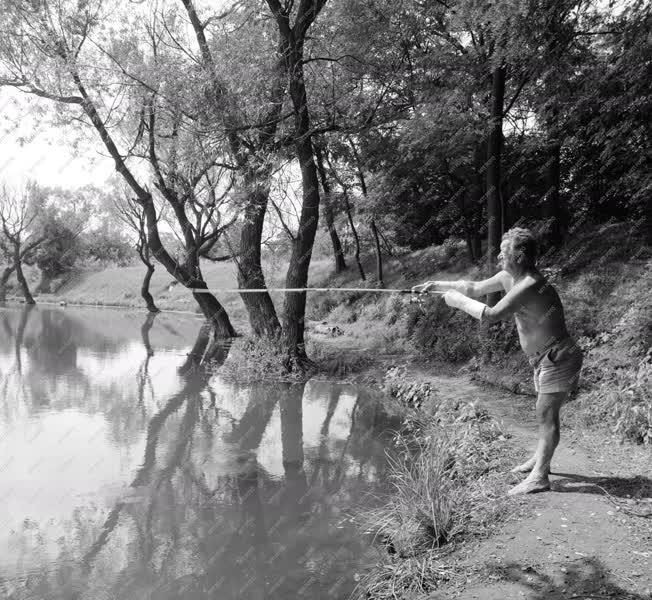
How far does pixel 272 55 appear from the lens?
1090 cm

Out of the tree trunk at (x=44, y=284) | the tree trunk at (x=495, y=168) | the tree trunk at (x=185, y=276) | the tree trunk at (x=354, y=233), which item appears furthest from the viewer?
the tree trunk at (x=44, y=284)

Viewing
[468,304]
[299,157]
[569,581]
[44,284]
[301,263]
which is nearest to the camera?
[569,581]

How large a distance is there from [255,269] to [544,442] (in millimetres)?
9868

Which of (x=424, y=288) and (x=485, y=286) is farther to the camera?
(x=424, y=288)

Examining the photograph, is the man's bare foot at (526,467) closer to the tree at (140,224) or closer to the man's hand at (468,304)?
the man's hand at (468,304)

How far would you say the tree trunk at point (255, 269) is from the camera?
1234 centimetres

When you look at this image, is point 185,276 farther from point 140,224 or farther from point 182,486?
point 140,224

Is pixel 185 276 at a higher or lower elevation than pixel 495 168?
lower

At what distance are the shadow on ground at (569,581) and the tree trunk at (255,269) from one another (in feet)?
30.0

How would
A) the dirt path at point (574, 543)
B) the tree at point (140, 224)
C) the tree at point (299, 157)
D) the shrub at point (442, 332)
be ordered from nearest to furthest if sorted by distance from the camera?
1. the dirt path at point (574, 543)
2. the tree at point (299, 157)
3. the shrub at point (442, 332)
4. the tree at point (140, 224)

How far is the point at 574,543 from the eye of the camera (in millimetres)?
3510

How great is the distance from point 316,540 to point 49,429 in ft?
16.8

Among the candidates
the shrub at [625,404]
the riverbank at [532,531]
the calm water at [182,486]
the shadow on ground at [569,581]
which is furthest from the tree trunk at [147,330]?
the shadow on ground at [569,581]

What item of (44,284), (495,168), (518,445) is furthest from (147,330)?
(44,284)
